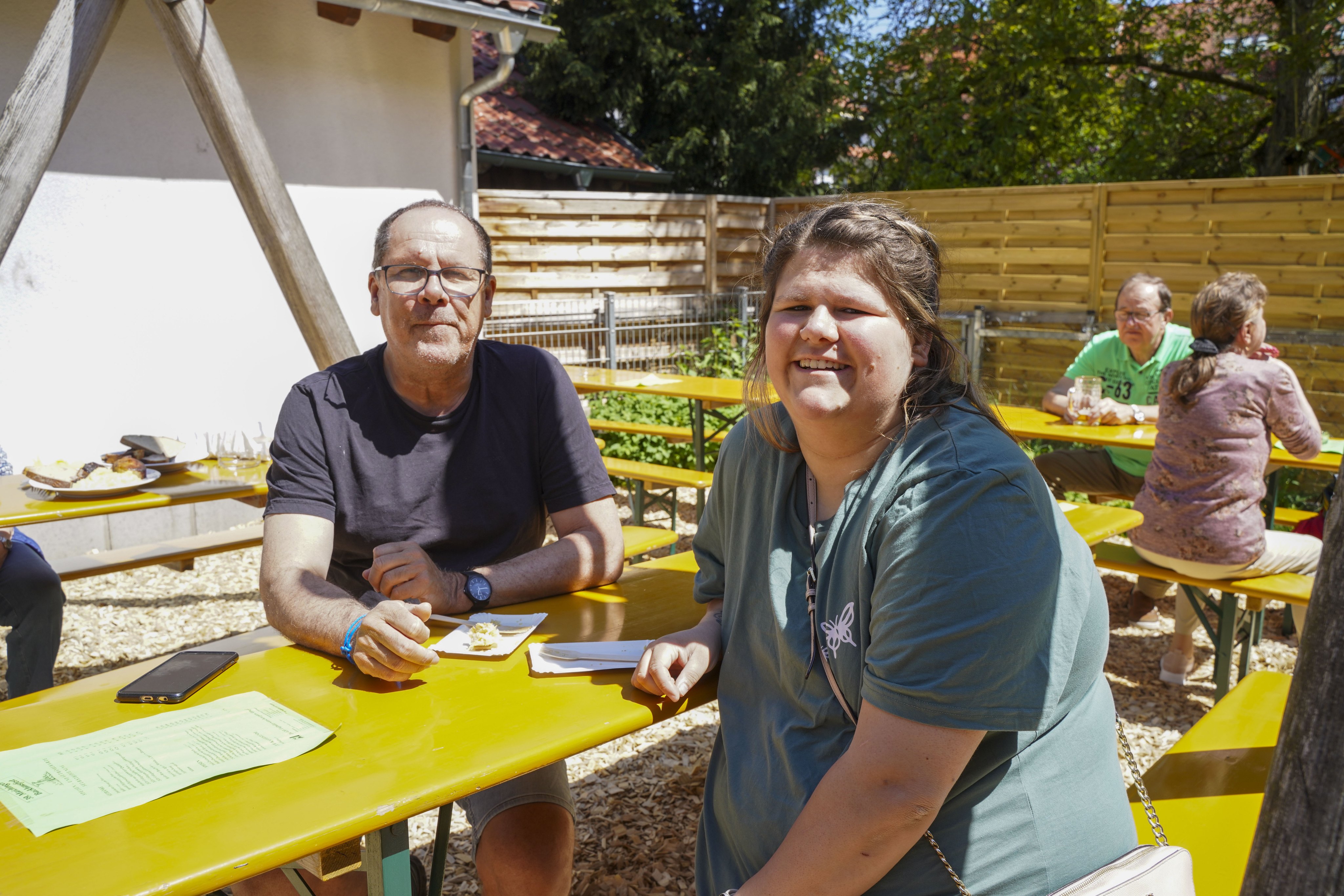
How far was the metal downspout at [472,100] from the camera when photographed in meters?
7.36

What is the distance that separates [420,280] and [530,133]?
40.8ft

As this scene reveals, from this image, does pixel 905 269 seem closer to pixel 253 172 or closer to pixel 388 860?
pixel 388 860

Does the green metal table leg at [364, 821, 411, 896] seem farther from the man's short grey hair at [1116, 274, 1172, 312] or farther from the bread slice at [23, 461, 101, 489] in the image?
the man's short grey hair at [1116, 274, 1172, 312]

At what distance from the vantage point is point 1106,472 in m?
5.37

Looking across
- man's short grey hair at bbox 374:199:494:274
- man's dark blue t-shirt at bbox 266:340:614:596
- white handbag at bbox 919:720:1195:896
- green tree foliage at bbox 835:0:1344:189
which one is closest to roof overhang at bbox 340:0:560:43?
man's short grey hair at bbox 374:199:494:274

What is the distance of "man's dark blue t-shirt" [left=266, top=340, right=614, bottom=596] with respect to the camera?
2.31 meters

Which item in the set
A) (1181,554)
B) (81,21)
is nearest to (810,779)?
(1181,554)

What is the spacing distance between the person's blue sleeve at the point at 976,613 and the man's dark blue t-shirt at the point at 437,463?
1.30 metres

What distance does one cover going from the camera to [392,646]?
1.75m

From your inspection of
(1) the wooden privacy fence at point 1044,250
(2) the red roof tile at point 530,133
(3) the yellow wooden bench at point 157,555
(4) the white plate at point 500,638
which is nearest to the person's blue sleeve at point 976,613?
(4) the white plate at point 500,638

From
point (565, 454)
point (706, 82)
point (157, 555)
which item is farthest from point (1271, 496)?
point (706, 82)

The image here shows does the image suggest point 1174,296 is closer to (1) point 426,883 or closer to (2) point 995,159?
(2) point 995,159

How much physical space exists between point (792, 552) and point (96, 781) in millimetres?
1105

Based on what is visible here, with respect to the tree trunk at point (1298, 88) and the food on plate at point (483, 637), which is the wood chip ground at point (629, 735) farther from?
the tree trunk at point (1298, 88)
